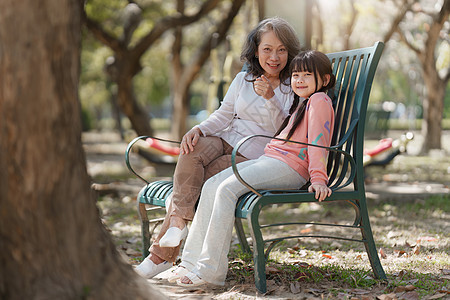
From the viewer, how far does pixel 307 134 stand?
3598 mm

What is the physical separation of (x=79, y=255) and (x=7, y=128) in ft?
1.81

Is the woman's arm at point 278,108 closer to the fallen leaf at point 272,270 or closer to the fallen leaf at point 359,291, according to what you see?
the fallen leaf at point 272,270

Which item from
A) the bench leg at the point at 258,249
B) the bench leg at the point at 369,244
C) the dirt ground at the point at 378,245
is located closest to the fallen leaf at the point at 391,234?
the dirt ground at the point at 378,245

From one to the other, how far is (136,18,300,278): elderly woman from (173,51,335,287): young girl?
0.18 metres

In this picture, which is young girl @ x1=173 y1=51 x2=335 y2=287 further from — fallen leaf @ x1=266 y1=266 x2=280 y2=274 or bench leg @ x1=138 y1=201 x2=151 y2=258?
bench leg @ x1=138 y1=201 x2=151 y2=258

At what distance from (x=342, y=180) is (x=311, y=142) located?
0.39 metres

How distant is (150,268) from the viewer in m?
3.60

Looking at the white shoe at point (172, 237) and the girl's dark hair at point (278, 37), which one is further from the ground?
the girl's dark hair at point (278, 37)

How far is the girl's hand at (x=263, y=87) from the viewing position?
3865 millimetres

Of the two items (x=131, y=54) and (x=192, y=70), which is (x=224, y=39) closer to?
(x=192, y=70)

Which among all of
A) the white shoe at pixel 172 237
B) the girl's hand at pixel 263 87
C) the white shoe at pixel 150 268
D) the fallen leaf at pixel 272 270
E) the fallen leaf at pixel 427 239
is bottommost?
the fallen leaf at pixel 427 239

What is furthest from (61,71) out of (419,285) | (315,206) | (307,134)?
(315,206)

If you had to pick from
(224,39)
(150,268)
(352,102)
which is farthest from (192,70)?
(150,268)

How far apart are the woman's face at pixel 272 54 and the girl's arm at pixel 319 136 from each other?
0.51 meters
